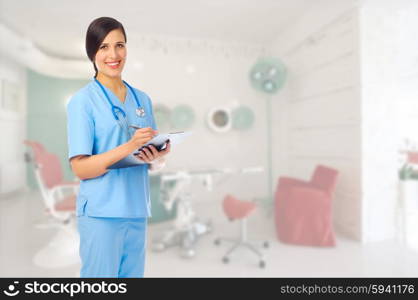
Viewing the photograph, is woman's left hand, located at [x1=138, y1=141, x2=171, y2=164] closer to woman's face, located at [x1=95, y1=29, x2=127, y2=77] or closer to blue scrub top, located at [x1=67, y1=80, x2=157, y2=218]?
blue scrub top, located at [x1=67, y1=80, x2=157, y2=218]

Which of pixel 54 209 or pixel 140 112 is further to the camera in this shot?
pixel 54 209

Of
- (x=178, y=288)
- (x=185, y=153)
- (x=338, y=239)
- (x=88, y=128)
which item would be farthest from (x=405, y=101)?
(x=88, y=128)

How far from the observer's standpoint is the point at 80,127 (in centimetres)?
78

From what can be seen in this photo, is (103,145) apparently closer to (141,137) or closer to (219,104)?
(141,137)

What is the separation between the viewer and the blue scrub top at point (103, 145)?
786 millimetres

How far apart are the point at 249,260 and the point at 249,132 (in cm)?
193

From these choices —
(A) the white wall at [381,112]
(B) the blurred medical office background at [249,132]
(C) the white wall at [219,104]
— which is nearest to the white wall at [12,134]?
(B) the blurred medical office background at [249,132]

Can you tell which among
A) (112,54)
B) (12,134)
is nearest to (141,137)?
(112,54)

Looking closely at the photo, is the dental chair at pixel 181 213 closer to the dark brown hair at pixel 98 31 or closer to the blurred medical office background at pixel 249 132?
the blurred medical office background at pixel 249 132

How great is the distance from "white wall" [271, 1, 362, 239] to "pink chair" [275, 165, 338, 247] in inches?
14.4

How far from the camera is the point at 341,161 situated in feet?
10.0

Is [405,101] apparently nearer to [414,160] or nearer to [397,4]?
[414,160]

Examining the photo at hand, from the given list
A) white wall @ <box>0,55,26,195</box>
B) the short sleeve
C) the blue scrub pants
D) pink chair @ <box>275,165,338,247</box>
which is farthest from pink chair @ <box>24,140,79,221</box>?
pink chair @ <box>275,165,338,247</box>

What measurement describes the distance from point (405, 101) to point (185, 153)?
2.39 metres
